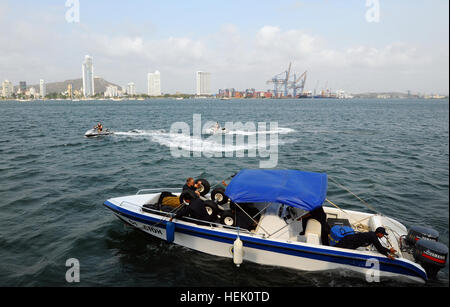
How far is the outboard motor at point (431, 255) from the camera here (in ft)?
27.3

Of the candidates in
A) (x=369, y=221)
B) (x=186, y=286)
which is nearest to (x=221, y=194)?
(x=186, y=286)

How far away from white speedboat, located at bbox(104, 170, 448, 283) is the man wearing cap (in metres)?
0.18

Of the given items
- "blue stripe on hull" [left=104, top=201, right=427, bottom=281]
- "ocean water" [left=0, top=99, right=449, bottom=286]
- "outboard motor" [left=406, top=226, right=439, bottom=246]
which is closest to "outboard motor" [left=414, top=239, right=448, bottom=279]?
"blue stripe on hull" [left=104, top=201, right=427, bottom=281]

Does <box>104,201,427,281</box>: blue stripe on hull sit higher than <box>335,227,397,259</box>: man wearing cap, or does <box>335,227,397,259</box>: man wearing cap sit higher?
<box>335,227,397,259</box>: man wearing cap

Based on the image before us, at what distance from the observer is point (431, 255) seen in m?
8.47

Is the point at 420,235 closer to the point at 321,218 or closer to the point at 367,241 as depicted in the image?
the point at 367,241

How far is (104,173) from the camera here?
21.3m

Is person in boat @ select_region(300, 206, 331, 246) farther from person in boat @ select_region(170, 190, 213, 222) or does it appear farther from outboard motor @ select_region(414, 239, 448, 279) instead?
person in boat @ select_region(170, 190, 213, 222)

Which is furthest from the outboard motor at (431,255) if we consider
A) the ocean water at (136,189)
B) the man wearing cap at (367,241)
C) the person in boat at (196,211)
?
the person in boat at (196,211)

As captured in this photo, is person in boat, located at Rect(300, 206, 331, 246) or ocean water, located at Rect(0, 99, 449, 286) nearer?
person in boat, located at Rect(300, 206, 331, 246)

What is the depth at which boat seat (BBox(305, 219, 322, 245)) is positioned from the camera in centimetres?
954

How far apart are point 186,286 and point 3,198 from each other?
12.4 metres

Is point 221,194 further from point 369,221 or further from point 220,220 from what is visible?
point 369,221

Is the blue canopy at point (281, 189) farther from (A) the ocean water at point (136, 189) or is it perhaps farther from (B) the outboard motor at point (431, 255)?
(B) the outboard motor at point (431, 255)
